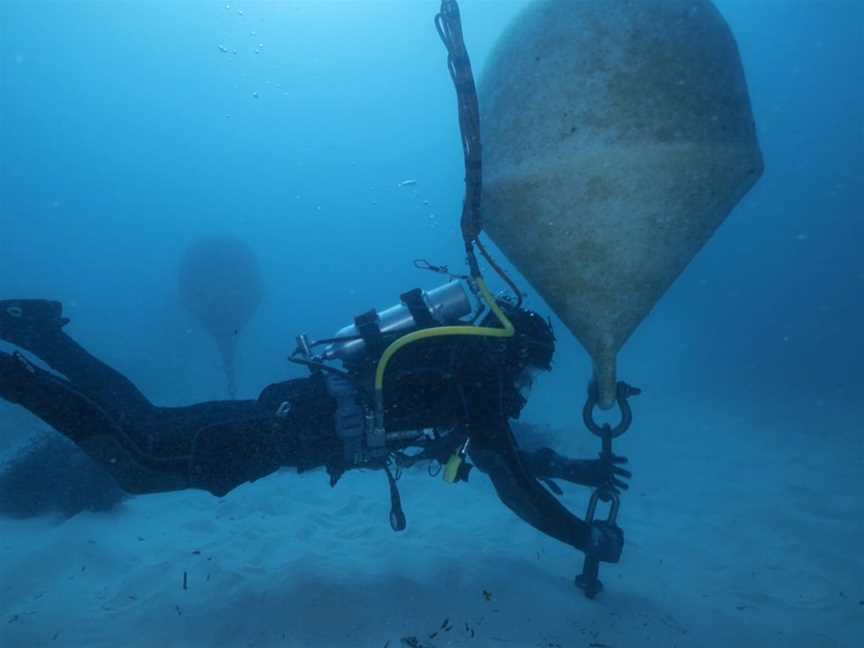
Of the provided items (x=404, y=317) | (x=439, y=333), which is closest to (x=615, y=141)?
(x=439, y=333)

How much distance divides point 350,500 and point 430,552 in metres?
2.48

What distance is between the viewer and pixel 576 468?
15.7 ft

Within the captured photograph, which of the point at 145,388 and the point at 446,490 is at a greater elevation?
the point at 446,490

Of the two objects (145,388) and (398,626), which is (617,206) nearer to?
(398,626)

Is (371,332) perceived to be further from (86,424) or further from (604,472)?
(604,472)

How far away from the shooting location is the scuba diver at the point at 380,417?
11.9 feet

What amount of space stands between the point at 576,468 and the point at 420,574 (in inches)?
69.4

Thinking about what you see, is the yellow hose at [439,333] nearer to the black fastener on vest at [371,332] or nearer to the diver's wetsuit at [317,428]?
the diver's wetsuit at [317,428]

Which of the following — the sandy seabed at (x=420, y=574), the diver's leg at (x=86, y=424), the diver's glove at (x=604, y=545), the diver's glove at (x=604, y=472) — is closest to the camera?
the diver's leg at (x=86, y=424)

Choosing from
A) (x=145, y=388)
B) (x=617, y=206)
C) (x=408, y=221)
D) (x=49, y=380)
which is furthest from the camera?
(x=408, y=221)

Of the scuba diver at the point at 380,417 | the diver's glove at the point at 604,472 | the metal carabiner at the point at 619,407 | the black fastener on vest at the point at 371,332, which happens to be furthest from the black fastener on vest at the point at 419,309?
the diver's glove at the point at 604,472

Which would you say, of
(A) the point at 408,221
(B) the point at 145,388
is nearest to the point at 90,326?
(B) the point at 145,388

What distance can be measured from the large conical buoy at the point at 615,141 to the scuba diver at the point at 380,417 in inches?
27.8

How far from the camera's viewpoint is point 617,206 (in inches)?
126
